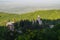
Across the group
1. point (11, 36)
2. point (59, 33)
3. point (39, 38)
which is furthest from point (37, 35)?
point (11, 36)

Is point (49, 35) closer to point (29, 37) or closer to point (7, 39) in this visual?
point (29, 37)

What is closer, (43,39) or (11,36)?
(43,39)

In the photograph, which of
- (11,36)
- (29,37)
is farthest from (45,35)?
(11,36)

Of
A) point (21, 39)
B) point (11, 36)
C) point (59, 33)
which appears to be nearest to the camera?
point (21, 39)

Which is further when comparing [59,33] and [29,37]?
[59,33]

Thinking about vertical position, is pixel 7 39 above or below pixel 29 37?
below

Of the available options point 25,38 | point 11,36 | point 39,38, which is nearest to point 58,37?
point 39,38

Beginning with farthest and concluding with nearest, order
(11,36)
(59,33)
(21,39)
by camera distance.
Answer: (11,36), (59,33), (21,39)

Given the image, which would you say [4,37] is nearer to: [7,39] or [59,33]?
[7,39]

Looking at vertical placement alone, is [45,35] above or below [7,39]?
above
